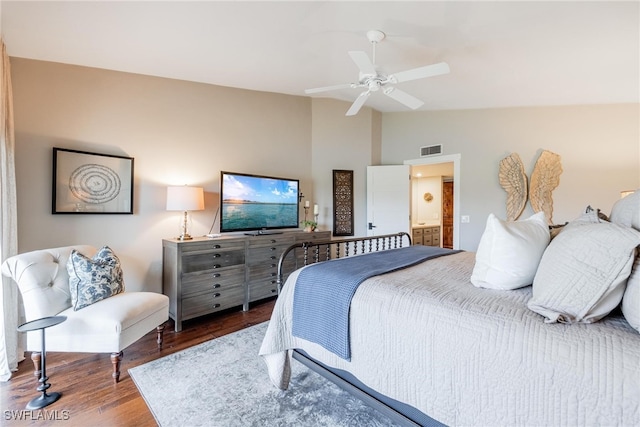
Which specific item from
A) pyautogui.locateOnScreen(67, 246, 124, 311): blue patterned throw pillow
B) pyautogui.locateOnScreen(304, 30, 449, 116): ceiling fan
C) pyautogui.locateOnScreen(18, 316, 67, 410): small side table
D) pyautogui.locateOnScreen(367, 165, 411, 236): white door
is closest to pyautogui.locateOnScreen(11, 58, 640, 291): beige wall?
pyautogui.locateOnScreen(367, 165, 411, 236): white door

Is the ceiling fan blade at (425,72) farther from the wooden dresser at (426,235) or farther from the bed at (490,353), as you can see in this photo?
the wooden dresser at (426,235)

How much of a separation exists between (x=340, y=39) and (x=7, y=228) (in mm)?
3092

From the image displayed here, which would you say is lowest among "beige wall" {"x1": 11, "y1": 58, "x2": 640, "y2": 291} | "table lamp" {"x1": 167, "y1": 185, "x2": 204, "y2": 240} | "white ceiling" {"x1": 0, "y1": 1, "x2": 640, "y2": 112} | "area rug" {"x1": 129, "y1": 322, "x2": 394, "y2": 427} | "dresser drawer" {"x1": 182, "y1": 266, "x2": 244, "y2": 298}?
"area rug" {"x1": 129, "y1": 322, "x2": 394, "y2": 427}

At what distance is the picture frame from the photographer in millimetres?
2658

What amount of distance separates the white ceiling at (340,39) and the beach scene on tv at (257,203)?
1289mm

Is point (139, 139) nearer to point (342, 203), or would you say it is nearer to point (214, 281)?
point (214, 281)

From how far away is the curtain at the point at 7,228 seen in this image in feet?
6.69

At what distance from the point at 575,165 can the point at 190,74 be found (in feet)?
16.5

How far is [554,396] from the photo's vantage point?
0.92 m

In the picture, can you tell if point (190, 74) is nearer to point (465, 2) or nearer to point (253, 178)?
point (253, 178)

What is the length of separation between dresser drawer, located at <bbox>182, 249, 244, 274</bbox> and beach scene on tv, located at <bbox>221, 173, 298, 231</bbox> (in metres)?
0.34

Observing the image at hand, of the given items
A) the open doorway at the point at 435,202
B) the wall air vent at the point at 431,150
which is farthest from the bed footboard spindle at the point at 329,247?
the open doorway at the point at 435,202

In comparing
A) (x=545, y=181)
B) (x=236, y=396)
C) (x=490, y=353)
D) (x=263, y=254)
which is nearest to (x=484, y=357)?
(x=490, y=353)

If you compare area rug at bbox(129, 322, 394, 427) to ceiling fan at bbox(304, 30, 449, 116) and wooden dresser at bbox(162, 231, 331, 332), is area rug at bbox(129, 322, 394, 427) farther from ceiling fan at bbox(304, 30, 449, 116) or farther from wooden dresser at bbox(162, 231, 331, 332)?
ceiling fan at bbox(304, 30, 449, 116)
